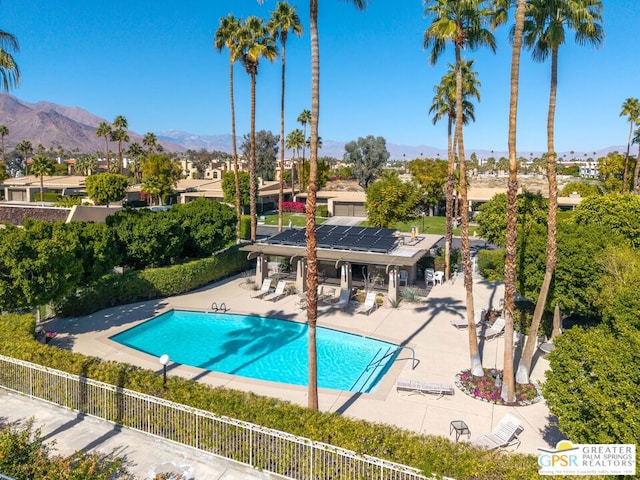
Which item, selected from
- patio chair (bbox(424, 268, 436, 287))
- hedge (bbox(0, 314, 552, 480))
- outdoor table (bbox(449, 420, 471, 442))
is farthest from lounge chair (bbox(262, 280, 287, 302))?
outdoor table (bbox(449, 420, 471, 442))

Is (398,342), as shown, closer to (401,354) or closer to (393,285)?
(401,354)

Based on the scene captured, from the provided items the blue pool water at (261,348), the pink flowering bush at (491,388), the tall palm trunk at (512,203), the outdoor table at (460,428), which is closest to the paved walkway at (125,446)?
the outdoor table at (460,428)

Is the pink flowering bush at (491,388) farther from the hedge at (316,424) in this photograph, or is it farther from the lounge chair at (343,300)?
the lounge chair at (343,300)

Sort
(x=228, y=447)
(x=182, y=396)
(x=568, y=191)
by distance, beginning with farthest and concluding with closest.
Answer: (x=568, y=191) → (x=182, y=396) → (x=228, y=447)

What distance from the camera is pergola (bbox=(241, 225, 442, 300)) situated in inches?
990

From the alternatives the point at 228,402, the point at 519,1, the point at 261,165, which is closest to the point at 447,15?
the point at 519,1

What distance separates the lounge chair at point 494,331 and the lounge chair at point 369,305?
548 cm

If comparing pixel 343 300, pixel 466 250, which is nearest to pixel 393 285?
pixel 343 300

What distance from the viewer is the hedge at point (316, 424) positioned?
8.82 meters

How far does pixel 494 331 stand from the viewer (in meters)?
20.0

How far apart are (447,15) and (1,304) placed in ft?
61.4

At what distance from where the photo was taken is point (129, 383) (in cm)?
1229

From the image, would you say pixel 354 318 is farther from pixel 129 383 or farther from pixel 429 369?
pixel 129 383

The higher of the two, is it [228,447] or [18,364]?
[18,364]
